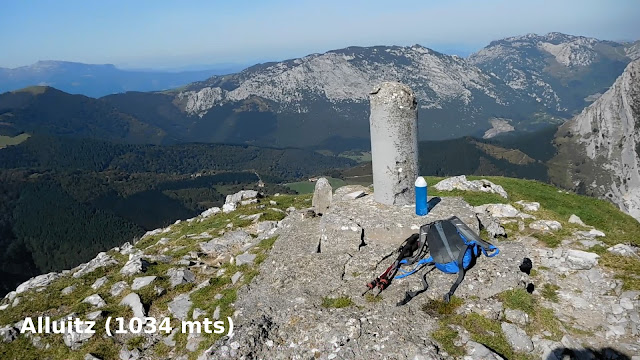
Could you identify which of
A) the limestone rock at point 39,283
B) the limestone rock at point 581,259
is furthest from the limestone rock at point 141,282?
the limestone rock at point 581,259

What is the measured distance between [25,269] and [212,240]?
16424 centimetres

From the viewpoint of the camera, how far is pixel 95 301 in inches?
634

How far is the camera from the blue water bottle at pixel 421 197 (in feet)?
54.5

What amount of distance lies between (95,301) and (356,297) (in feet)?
35.1

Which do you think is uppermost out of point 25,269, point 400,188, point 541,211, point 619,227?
point 400,188

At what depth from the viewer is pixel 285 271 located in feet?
49.5

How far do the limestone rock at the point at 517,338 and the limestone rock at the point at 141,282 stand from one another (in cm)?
1382

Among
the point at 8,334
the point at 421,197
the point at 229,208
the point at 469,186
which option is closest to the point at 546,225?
the point at 421,197

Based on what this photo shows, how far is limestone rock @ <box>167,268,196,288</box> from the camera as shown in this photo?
1723cm

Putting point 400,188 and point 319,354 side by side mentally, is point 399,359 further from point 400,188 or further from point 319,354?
point 400,188

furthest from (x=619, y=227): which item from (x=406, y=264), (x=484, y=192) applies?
(x=406, y=264)

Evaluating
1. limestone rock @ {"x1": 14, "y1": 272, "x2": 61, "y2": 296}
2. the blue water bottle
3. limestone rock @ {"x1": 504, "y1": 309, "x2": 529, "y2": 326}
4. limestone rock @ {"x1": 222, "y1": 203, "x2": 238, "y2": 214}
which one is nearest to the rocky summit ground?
limestone rock @ {"x1": 504, "y1": 309, "x2": 529, "y2": 326}

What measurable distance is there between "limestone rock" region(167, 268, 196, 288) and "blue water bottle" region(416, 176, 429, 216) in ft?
33.7

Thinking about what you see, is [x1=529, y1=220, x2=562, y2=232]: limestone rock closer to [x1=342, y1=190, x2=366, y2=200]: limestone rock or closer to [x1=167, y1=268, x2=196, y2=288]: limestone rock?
[x1=342, y1=190, x2=366, y2=200]: limestone rock
